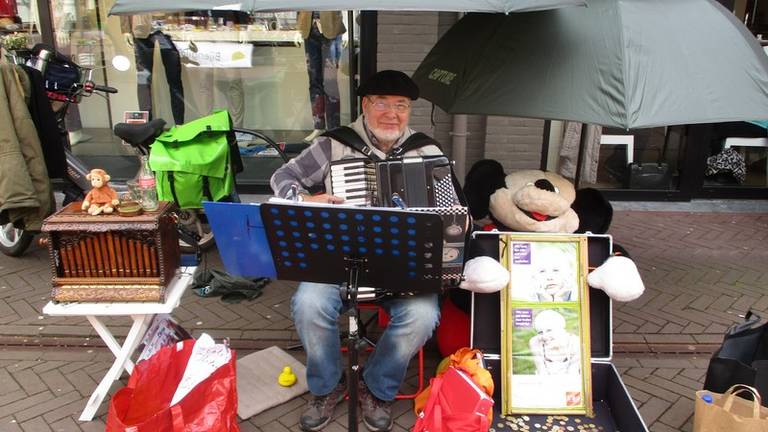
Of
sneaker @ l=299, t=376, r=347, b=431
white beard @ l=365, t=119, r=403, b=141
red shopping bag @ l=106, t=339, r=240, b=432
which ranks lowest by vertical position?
sneaker @ l=299, t=376, r=347, b=431

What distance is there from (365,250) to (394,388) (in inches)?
37.5

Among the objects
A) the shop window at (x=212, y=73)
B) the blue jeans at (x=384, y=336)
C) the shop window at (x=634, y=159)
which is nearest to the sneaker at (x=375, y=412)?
the blue jeans at (x=384, y=336)

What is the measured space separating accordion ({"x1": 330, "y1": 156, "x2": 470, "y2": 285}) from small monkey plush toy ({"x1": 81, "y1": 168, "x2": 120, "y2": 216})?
3.21 ft

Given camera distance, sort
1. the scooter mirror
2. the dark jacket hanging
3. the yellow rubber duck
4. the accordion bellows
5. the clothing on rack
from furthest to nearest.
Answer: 1. the scooter mirror
2. the dark jacket hanging
3. the clothing on rack
4. the yellow rubber duck
5. the accordion bellows

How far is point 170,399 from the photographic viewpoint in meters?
2.56

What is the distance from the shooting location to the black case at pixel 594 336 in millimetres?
2785

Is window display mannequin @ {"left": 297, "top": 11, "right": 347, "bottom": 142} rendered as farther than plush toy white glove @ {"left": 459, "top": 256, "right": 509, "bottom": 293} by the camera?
Yes

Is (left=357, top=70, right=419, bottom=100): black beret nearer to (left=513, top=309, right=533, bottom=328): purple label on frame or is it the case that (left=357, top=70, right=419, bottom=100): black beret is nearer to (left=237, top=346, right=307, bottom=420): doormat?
(left=513, top=309, right=533, bottom=328): purple label on frame

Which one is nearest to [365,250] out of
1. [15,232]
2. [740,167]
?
[15,232]

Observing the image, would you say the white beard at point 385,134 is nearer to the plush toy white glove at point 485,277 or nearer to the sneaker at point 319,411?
the plush toy white glove at point 485,277

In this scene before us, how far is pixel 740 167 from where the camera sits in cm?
598

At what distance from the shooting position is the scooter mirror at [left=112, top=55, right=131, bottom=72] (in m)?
5.89

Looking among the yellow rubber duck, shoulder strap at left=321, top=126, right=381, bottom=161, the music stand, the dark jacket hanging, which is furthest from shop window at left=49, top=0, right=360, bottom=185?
the music stand

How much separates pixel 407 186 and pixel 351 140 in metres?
0.43
